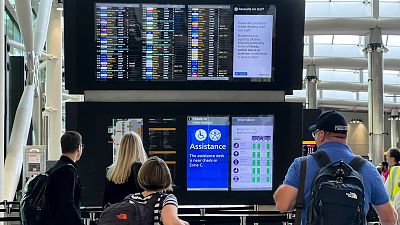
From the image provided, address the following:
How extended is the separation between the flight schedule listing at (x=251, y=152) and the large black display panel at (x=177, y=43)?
415 mm

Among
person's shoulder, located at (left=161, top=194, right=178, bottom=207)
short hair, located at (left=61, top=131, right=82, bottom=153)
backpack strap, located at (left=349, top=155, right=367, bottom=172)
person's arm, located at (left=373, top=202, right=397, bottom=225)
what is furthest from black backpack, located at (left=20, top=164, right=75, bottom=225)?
person's arm, located at (left=373, top=202, right=397, bottom=225)

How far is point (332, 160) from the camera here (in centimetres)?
355

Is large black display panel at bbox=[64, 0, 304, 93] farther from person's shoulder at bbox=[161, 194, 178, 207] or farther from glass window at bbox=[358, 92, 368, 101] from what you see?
glass window at bbox=[358, 92, 368, 101]

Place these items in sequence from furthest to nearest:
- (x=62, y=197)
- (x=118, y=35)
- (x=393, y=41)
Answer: (x=393, y=41) → (x=118, y=35) → (x=62, y=197)

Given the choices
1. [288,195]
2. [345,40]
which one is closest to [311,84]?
[345,40]

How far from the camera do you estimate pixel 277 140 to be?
6.44 metres

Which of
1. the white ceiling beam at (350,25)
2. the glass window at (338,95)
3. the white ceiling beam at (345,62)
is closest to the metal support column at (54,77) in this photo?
the white ceiling beam at (350,25)

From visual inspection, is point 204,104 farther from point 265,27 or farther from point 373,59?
point 373,59

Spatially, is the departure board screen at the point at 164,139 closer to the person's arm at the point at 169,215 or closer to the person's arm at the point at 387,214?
the person's arm at the point at 169,215

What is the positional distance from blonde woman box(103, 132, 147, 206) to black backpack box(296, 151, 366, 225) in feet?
6.34

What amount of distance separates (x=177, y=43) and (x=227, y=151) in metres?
1.28

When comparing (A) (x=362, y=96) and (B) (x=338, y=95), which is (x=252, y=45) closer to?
(A) (x=362, y=96)

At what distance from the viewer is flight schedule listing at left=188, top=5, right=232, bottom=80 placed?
6.27 meters

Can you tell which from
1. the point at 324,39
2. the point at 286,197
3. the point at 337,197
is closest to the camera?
the point at 337,197
